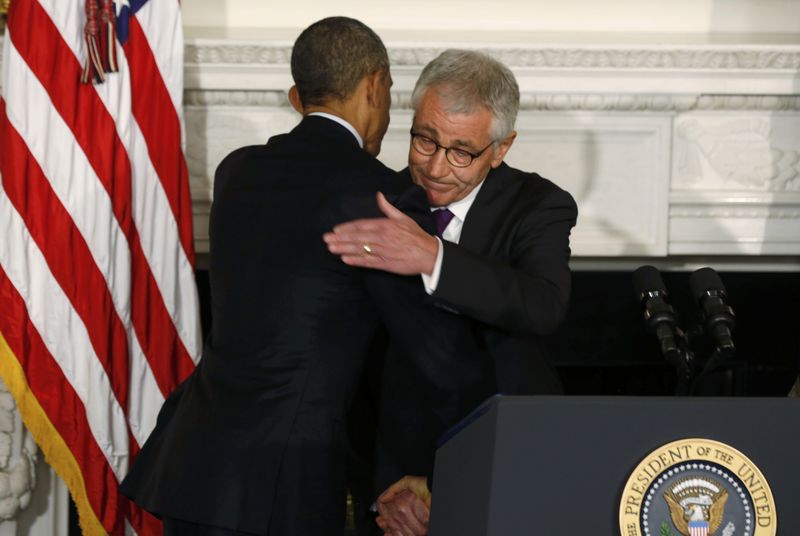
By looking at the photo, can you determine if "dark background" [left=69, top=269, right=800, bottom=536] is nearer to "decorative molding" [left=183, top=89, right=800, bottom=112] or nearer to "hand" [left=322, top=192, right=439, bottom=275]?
"decorative molding" [left=183, top=89, right=800, bottom=112]

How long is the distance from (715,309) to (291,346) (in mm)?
766

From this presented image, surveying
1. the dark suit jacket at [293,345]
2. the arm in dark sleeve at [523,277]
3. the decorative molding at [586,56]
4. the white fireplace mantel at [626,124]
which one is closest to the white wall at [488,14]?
the white fireplace mantel at [626,124]

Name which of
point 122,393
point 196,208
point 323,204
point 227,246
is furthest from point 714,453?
point 196,208

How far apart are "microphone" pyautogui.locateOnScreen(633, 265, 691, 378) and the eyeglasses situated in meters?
0.45

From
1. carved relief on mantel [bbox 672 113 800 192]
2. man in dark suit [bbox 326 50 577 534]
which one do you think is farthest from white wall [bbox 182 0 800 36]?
man in dark suit [bbox 326 50 577 534]

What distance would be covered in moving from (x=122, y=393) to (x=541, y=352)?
129cm

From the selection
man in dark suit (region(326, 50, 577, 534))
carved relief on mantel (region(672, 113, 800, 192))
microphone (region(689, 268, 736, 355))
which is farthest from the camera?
carved relief on mantel (region(672, 113, 800, 192))

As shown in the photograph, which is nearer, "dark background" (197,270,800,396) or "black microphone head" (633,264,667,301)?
"black microphone head" (633,264,667,301)

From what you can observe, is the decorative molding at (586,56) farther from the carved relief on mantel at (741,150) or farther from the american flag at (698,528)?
the american flag at (698,528)

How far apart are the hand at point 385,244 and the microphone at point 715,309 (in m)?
0.50

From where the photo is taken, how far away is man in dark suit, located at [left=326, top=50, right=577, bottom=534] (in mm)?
2471

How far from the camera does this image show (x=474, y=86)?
2490mm

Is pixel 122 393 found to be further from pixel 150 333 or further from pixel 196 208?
pixel 196 208

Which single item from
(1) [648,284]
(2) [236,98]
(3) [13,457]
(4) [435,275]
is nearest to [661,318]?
(1) [648,284]
